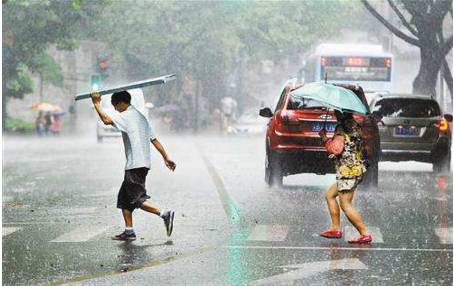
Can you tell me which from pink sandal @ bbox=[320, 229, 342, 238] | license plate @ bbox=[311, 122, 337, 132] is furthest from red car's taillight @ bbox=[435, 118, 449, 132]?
pink sandal @ bbox=[320, 229, 342, 238]

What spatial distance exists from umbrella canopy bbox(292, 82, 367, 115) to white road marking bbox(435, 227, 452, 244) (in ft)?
4.90

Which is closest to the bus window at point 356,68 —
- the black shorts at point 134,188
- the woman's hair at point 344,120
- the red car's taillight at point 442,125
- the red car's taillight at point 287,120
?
the red car's taillight at point 442,125

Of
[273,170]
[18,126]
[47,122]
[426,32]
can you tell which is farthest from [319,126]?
[47,122]

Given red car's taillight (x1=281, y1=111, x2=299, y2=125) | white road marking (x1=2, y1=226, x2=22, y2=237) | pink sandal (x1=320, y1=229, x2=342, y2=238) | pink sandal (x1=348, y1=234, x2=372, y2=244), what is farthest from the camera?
red car's taillight (x1=281, y1=111, x2=299, y2=125)

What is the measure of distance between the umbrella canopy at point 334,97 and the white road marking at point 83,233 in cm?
250

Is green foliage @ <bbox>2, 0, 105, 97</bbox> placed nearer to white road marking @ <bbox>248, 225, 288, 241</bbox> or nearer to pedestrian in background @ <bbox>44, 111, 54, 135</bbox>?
pedestrian in background @ <bbox>44, 111, 54, 135</bbox>

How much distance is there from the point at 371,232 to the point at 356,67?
1043 inches

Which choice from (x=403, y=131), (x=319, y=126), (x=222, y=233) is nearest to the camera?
(x=222, y=233)

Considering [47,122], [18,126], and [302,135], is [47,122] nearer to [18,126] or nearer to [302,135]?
[18,126]

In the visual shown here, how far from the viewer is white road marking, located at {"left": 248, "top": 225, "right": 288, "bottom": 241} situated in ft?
40.8

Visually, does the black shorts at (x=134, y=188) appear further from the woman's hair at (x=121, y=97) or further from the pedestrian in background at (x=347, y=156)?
the pedestrian in background at (x=347, y=156)

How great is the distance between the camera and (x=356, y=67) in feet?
129

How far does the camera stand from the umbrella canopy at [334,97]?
470 inches

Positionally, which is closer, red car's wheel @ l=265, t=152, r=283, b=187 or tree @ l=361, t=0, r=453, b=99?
red car's wheel @ l=265, t=152, r=283, b=187
